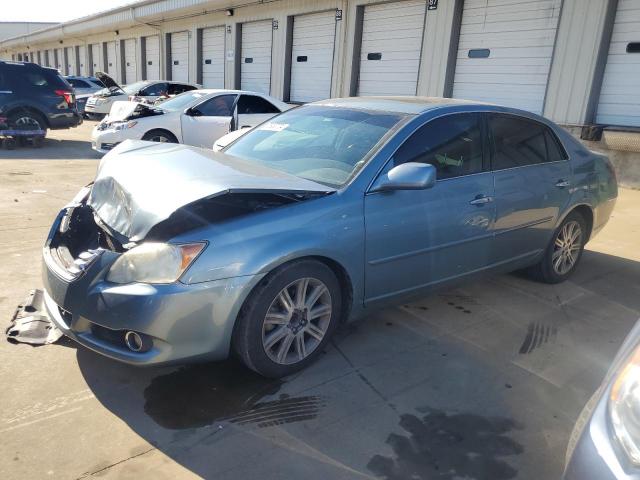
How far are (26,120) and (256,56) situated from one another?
9.31 meters

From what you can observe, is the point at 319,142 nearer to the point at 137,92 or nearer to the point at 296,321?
the point at 296,321

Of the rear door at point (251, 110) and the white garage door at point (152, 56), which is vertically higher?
the white garage door at point (152, 56)

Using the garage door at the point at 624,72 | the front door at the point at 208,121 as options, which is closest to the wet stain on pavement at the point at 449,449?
the front door at the point at 208,121

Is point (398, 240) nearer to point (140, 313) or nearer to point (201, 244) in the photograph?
point (201, 244)

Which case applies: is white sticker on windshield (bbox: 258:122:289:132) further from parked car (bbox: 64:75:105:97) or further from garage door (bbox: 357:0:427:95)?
parked car (bbox: 64:75:105:97)

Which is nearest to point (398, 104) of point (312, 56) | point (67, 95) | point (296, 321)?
point (296, 321)

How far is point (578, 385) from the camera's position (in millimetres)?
3086

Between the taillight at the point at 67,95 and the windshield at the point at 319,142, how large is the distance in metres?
9.74

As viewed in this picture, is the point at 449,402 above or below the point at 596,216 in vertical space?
below

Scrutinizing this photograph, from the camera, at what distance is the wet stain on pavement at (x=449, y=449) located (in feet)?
7.58

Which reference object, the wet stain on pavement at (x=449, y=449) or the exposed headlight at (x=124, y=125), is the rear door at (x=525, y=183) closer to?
the wet stain on pavement at (x=449, y=449)

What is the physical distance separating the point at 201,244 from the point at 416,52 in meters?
12.2

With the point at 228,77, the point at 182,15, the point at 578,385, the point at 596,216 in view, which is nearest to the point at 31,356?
the point at 578,385

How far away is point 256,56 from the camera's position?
62.2ft
